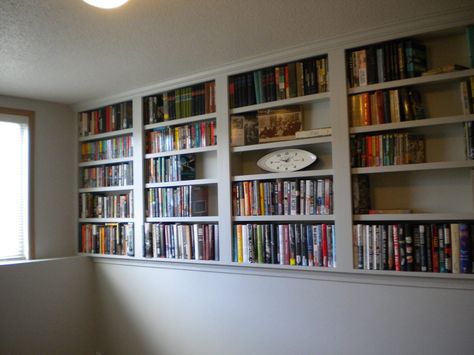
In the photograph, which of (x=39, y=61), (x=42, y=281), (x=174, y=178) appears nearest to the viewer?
(x=39, y=61)

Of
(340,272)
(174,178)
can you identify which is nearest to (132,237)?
(174,178)

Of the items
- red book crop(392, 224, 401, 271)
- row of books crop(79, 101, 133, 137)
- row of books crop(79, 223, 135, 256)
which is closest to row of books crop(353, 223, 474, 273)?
red book crop(392, 224, 401, 271)

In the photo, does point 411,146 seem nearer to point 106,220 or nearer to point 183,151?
point 183,151

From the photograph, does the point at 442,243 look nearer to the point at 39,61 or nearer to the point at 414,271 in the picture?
the point at 414,271

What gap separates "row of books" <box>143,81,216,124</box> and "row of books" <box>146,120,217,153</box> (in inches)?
3.6

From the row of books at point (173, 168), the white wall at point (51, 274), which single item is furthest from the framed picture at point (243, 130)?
the white wall at point (51, 274)

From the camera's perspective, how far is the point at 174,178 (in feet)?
11.1

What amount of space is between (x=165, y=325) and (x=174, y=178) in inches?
47.6

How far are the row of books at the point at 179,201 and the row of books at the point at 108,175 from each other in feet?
1.16

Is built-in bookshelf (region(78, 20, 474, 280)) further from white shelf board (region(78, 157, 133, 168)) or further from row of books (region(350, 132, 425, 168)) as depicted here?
white shelf board (region(78, 157, 133, 168))

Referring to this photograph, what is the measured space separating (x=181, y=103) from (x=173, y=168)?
1.74 feet

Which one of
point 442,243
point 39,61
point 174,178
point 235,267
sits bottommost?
point 235,267

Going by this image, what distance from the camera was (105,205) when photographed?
154 inches

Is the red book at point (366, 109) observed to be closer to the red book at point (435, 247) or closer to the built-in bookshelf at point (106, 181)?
the red book at point (435, 247)
